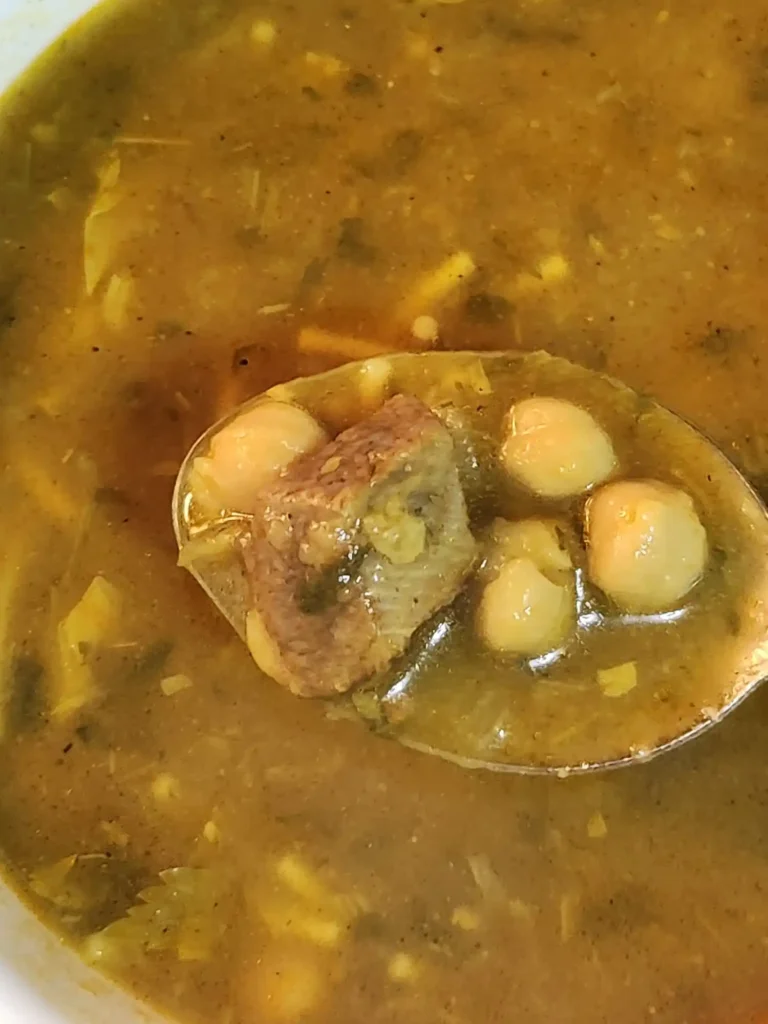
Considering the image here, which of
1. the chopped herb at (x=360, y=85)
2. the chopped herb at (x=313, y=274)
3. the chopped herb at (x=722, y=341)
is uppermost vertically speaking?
the chopped herb at (x=360, y=85)

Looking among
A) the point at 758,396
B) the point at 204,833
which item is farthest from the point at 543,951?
the point at 758,396

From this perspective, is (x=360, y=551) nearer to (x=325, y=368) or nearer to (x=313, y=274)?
(x=325, y=368)

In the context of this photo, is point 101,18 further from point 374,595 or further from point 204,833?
point 204,833

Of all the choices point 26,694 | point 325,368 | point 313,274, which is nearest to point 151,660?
point 26,694

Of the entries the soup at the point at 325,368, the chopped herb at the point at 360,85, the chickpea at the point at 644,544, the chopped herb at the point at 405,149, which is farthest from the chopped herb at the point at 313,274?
the chickpea at the point at 644,544

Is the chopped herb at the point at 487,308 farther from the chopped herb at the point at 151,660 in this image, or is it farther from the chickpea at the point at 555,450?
the chopped herb at the point at 151,660
